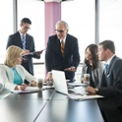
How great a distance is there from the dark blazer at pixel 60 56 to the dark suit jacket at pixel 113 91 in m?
1.37

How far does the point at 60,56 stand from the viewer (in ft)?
11.8

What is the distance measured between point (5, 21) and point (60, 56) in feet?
6.85

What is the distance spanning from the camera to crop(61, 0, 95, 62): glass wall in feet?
17.7

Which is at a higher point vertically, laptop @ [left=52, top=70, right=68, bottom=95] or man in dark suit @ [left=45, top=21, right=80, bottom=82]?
man in dark suit @ [left=45, top=21, right=80, bottom=82]

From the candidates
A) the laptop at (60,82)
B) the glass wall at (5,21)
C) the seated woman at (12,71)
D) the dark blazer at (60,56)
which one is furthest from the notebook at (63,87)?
the glass wall at (5,21)

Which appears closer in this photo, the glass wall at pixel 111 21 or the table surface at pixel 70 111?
the table surface at pixel 70 111

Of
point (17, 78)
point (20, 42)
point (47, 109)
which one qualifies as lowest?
point (47, 109)

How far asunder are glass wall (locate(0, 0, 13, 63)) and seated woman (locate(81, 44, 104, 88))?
8.15ft


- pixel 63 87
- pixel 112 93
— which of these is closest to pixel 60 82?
pixel 63 87

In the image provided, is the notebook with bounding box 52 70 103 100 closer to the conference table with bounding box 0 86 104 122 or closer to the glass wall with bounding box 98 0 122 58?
the conference table with bounding box 0 86 104 122

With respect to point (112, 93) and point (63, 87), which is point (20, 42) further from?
point (112, 93)

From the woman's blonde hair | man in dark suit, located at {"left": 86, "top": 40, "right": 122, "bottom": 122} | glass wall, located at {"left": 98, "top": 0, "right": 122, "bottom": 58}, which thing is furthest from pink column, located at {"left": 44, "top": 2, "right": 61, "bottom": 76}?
man in dark suit, located at {"left": 86, "top": 40, "right": 122, "bottom": 122}

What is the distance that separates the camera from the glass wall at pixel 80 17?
17.7 ft

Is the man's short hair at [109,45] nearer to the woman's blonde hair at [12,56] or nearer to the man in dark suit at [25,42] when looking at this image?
the woman's blonde hair at [12,56]
